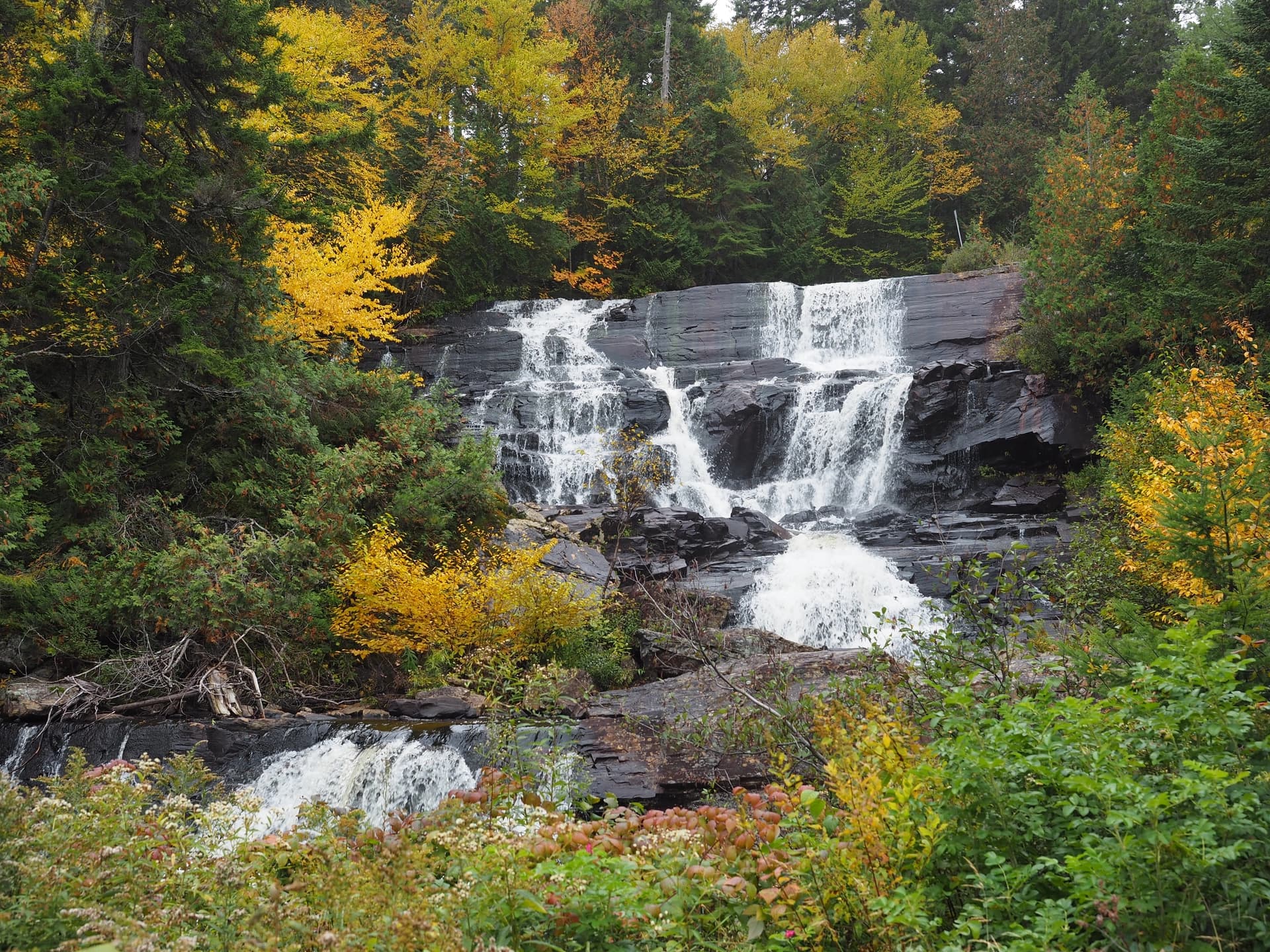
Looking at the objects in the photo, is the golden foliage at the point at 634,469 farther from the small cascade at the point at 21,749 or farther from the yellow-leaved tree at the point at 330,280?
the small cascade at the point at 21,749

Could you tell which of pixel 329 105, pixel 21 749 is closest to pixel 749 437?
pixel 329 105

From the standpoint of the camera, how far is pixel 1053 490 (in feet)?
51.4

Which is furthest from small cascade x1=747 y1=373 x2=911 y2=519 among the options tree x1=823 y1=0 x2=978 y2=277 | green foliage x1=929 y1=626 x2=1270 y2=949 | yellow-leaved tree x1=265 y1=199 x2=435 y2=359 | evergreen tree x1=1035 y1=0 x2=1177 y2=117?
evergreen tree x1=1035 y1=0 x2=1177 y2=117

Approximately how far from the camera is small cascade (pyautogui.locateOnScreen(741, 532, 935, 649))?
39.7ft

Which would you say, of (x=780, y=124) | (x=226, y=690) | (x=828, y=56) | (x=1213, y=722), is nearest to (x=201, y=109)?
(x=226, y=690)

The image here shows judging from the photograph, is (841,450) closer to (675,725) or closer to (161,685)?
(675,725)

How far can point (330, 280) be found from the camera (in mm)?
12828

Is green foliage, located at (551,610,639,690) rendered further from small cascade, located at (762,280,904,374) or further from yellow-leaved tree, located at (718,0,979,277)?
yellow-leaved tree, located at (718,0,979,277)

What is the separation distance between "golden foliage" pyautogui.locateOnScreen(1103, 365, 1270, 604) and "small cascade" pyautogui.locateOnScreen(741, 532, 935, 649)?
11.1 ft

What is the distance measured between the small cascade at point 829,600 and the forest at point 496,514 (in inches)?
51.2

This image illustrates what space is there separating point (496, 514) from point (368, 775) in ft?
16.1

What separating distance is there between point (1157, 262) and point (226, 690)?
15224 millimetres

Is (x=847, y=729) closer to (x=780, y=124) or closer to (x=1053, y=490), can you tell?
(x=1053, y=490)

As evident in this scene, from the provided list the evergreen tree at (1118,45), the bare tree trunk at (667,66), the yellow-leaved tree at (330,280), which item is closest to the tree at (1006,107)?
the evergreen tree at (1118,45)
